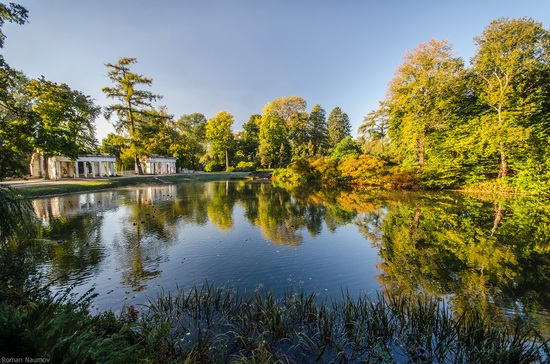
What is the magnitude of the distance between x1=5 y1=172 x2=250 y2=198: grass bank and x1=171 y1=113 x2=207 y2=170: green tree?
12.5 metres

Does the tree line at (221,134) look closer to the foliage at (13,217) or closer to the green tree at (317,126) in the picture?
the green tree at (317,126)

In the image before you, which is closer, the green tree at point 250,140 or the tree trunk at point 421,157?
the tree trunk at point 421,157

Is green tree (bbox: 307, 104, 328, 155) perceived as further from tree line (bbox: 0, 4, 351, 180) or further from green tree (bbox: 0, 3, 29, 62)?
green tree (bbox: 0, 3, 29, 62)

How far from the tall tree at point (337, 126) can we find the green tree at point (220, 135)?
2666 centimetres

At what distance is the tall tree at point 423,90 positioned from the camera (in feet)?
78.7

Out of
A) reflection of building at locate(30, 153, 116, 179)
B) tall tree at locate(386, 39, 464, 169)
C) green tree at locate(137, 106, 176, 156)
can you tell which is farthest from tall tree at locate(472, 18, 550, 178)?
reflection of building at locate(30, 153, 116, 179)

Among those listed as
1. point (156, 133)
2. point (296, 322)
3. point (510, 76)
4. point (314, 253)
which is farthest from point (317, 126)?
point (296, 322)

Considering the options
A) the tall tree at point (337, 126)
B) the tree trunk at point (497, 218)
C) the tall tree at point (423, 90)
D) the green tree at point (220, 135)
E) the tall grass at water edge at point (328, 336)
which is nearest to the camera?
the tall grass at water edge at point (328, 336)

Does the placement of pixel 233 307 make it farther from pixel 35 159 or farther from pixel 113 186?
pixel 35 159

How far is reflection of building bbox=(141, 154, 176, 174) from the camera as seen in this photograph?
1841 inches

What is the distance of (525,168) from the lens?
20.7 meters

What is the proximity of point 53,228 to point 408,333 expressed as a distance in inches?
545

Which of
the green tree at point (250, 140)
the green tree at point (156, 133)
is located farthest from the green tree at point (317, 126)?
the green tree at point (156, 133)

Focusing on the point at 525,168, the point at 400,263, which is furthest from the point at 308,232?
the point at 525,168
